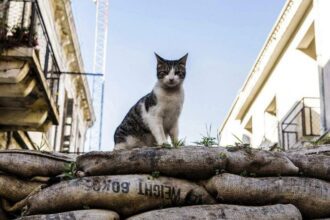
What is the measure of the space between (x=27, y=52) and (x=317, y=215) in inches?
237

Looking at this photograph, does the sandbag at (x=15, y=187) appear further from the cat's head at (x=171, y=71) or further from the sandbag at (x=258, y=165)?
the cat's head at (x=171, y=71)

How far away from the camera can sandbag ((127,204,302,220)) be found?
346cm

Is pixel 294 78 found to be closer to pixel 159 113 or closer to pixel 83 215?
pixel 159 113

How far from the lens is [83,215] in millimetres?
3484

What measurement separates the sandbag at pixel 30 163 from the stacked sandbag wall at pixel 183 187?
0.7 inches

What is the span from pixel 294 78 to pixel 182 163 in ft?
30.7

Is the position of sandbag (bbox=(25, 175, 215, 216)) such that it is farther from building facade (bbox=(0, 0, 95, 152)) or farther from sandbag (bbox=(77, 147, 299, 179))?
building facade (bbox=(0, 0, 95, 152))

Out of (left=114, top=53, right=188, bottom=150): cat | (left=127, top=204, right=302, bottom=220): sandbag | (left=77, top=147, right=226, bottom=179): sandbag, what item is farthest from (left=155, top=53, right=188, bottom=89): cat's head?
(left=127, top=204, right=302, bottom=220): sandbag

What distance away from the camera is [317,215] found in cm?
377

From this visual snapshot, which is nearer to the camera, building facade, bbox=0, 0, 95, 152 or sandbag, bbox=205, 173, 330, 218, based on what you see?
sandbag, bbox=205, 173, 330, 218

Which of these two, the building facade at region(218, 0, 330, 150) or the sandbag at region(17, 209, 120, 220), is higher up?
the building facade at region(218, 0, 330, 150)

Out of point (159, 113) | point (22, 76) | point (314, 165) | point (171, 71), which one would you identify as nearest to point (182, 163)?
point (314, 165)

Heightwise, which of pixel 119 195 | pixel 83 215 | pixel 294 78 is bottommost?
pixel 83 215

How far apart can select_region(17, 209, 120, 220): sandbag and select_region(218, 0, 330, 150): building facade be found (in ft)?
19.3
